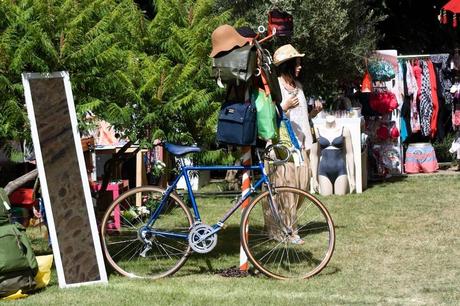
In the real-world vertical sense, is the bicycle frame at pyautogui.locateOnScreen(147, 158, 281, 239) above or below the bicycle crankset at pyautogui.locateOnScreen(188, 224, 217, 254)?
above

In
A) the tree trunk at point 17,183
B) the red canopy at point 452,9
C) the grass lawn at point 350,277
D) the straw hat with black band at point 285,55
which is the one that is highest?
the red canopy at point 452,9

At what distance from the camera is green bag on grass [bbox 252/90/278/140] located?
6.76 meters

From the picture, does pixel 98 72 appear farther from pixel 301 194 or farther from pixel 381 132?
pixel 381 132

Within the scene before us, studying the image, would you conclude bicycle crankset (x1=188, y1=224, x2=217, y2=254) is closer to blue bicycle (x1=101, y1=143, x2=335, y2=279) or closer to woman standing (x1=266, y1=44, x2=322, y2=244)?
blue bicycle (x1=101, y1=143, x2=335, y2=279)

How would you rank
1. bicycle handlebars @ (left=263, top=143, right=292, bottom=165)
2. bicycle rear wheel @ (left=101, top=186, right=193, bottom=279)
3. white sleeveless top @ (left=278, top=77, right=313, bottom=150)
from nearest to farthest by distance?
bicycle rear wheel @ (left=101, top=186, right=193, bottom=279)
bicycle handlebars @ (left=263, top=143, right=292, bottom=165)
white sleeveless top @ (left=278, top=77, right=313, bottom=150)

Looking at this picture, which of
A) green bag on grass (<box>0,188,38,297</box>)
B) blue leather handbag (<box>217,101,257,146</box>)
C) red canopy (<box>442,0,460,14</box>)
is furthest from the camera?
red canopy (<box>442,0,460,14</box>)

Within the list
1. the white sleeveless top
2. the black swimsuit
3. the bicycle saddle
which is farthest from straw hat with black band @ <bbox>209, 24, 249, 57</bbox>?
the black swimsuit

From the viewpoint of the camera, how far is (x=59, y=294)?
6.18 m

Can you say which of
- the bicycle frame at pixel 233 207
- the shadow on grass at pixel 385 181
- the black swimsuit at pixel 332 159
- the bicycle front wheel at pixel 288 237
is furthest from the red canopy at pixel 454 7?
the bicycle frame at pixel 233 207

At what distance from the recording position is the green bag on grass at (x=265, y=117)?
6762mm

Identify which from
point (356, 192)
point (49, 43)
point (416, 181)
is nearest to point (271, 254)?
point (49, 43)

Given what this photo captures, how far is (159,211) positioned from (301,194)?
1118mm

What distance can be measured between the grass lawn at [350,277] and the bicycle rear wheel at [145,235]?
185mm

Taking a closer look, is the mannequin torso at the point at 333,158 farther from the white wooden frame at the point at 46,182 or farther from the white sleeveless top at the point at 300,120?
the white wooden frame at the point at 46,182
